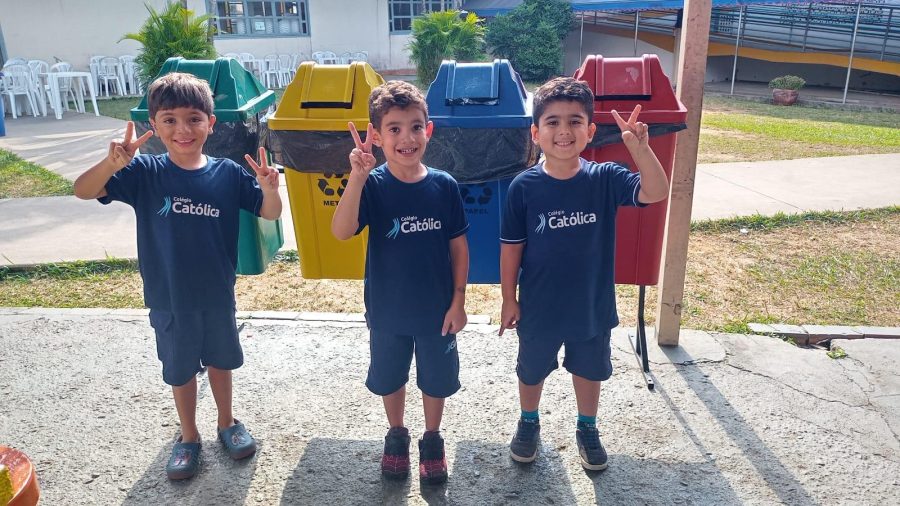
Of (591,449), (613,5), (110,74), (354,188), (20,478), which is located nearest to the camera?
(20,478)

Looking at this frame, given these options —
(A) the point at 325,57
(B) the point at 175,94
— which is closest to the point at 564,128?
(B) the point at 175,94

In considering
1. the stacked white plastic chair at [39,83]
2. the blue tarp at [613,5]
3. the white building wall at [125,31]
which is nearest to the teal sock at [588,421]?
the stacked white plastic chair at [39,83]

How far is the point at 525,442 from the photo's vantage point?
9.07 feet

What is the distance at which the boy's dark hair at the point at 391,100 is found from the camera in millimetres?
2352

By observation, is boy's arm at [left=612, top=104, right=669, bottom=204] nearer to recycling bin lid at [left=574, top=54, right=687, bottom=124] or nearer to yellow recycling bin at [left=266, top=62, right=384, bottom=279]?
recycling bin lid at [left=574, top=54, right=687, bottom=124]

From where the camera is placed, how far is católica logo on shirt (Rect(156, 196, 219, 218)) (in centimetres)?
248

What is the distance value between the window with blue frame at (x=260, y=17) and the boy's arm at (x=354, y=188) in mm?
17458

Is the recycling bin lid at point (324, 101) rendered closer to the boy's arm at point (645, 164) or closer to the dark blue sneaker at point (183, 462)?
the boy's arm at point (645, 164)

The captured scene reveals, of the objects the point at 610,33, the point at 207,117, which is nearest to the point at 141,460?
the point at 207,117

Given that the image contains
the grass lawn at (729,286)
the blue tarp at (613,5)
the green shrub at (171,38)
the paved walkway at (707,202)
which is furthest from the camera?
the blue tarp at (613,5)

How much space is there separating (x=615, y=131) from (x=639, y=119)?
112 mm

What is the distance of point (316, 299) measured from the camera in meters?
4.49

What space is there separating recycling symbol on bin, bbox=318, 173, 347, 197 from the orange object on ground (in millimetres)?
1613

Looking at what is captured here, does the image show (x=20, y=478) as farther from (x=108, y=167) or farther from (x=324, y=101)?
(x=324, y=101)
